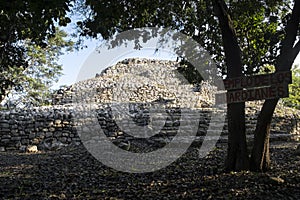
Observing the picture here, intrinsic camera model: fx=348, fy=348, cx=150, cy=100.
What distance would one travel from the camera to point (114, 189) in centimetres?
538

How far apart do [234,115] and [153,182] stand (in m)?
1.83

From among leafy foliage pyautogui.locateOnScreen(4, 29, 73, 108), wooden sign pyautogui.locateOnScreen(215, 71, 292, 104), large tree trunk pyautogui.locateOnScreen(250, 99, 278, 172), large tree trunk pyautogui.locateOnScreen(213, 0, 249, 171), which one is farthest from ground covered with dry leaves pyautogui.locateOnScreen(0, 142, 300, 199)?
leafy foliage pyautogui.locateOnScreen(4, 29, 73, 108)

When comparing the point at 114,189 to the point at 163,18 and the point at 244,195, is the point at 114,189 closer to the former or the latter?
the point at 244,195

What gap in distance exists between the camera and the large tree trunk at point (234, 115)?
20.0 feet

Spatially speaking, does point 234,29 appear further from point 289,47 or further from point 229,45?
point 289,47

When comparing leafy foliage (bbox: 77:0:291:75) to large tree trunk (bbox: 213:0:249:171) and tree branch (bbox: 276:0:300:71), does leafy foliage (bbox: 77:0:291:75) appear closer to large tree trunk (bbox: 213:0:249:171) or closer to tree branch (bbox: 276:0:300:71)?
large tree trunk (bbox: 213:0:249:171)

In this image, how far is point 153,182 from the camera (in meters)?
5.80

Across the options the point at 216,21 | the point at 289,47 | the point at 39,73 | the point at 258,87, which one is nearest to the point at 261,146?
the point at 258,87

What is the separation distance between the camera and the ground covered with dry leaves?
477cm

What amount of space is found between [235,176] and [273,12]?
15.9ft

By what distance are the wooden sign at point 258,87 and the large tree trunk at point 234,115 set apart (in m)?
0.32

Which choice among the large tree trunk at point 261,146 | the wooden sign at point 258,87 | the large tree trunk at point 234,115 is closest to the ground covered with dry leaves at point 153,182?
the large tree trunk at point 261,146

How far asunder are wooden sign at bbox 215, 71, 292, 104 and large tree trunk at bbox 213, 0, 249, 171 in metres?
0.32

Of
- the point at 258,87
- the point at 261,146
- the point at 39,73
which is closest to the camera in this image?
the point at 258,87
